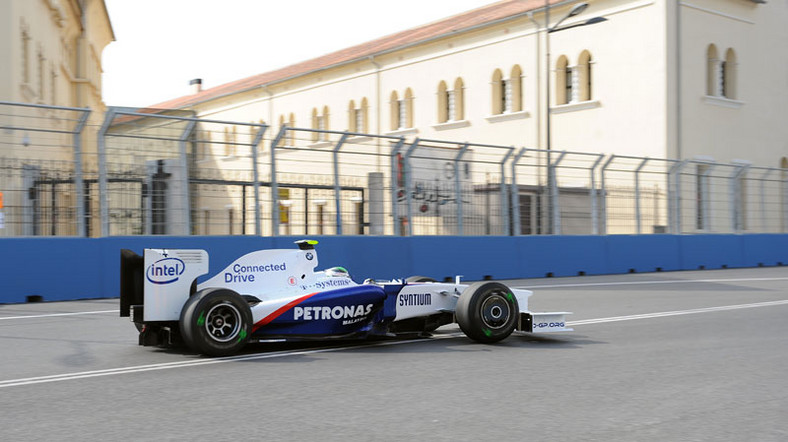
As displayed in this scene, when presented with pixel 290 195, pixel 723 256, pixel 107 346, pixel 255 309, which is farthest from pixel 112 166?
pixel 723 256

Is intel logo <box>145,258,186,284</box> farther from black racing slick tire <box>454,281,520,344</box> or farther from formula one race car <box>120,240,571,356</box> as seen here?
black racing slick tire <box>454,281,520,344</box>

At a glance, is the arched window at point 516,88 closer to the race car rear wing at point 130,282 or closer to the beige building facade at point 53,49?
the beige building facade at point 53,49

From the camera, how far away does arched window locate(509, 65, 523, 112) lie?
3712 cm

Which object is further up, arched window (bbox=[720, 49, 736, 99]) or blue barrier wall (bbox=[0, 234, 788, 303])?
arched window (bbox=[720, 49, 736, 99])

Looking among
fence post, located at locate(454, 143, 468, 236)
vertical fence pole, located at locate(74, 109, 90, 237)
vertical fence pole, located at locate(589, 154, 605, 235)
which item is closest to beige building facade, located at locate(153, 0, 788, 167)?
vertical fence pole, located at locate(589, 154, 605, 235)

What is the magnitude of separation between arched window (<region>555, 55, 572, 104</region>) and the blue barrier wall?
11.3 m

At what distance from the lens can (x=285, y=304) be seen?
7473 mm

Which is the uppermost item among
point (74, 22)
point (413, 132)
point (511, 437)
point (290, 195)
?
point (74, 22)

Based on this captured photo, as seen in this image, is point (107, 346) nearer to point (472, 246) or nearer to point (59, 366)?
point (59, 366)

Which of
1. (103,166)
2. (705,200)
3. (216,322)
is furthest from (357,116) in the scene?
(216,322)

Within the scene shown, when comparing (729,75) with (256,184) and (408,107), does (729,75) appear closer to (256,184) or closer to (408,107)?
(408,107)

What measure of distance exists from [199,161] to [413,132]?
28.9 metres

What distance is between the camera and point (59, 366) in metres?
6.92

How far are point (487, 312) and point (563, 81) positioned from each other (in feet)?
94.7
